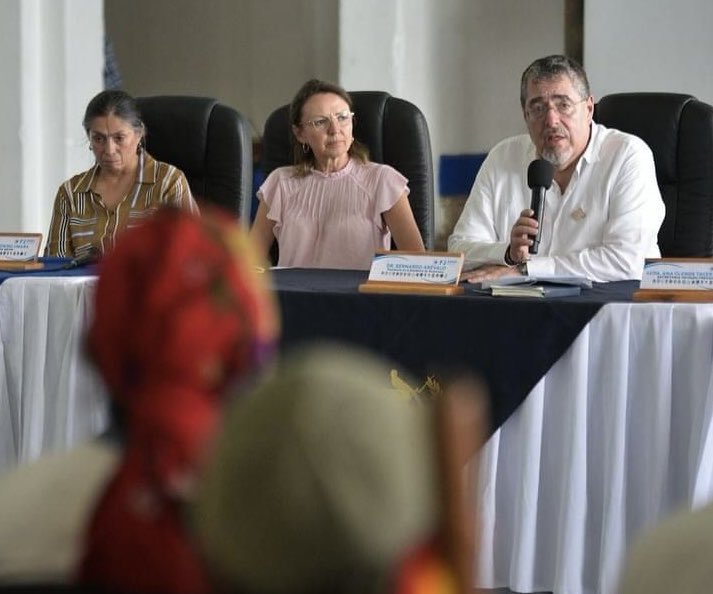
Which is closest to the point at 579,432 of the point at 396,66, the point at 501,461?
the point at 501,461

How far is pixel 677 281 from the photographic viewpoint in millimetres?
2287

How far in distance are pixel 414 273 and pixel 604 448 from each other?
0.49m

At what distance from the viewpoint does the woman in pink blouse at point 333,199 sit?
351 centimetres

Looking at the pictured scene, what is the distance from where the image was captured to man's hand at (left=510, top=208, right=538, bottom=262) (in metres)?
2.72

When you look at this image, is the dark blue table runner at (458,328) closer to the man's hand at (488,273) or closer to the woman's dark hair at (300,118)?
the man's hand at (488,273)

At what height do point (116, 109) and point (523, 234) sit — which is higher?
point (116, 109)

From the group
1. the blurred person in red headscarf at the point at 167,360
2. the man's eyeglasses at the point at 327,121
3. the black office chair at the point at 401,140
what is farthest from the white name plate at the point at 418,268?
the blurred person in red headscarf at the point at 167,360

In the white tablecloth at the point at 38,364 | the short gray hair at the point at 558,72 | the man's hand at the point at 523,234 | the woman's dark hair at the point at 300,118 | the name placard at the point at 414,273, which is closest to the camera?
the name placard at the point at 414,273

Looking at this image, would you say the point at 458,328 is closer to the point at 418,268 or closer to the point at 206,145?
the point at 418,268

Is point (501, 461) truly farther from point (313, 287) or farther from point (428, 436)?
point (428, 436)

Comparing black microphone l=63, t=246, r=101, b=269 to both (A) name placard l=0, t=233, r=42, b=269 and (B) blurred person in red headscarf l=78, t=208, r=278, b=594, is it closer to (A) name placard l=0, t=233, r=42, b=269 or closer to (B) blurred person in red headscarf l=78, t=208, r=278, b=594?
(A) name placard l=0, t=233, r=42, b=269

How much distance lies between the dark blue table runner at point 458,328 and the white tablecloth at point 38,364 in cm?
46

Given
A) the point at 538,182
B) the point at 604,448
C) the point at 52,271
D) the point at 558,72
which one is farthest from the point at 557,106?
the point at 52,271

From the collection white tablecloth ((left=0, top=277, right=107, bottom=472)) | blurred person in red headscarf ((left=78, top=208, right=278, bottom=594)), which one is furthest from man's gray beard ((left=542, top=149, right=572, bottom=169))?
blurred person in red headscarf ((left=78, top=208, right=278, bottom=594))
